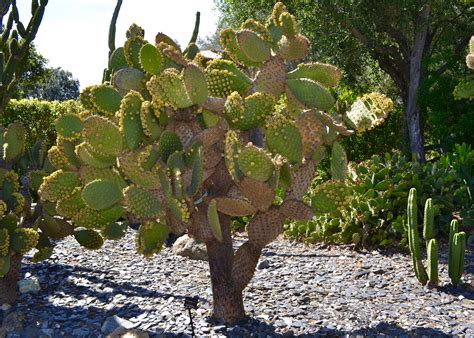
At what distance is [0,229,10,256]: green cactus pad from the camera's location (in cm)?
416

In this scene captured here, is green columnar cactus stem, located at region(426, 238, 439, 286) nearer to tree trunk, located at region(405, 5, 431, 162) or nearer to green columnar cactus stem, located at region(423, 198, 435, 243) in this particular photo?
green columnar cactus stem, located at region(423, 198, 435, 243)

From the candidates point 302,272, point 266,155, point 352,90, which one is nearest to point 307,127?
point 266,155

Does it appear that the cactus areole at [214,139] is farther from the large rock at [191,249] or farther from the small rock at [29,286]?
the large rock at [191,249]

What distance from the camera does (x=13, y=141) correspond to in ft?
15.0

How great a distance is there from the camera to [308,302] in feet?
14.3

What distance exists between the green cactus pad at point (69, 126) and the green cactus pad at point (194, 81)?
90cm

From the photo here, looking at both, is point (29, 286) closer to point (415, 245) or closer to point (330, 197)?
point (330, 197)

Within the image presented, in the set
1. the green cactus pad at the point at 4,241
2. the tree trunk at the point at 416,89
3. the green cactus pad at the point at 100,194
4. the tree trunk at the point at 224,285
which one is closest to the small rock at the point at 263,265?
the tree trunk at the point at 224,285

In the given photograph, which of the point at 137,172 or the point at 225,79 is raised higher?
the point at 225,79

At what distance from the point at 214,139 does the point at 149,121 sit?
39cm

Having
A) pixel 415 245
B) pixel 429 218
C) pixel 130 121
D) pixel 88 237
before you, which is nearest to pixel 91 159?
pixel 130 121

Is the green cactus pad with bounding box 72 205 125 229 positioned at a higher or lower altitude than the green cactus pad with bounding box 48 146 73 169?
lower

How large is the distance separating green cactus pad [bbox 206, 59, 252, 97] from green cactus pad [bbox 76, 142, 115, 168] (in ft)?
2.50

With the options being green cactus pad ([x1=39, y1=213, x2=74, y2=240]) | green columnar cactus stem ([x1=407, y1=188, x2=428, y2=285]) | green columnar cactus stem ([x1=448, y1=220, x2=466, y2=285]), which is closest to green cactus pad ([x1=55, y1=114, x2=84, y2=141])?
green cactus pad ([x1=39, y1=213, x2=74, y2=240])
